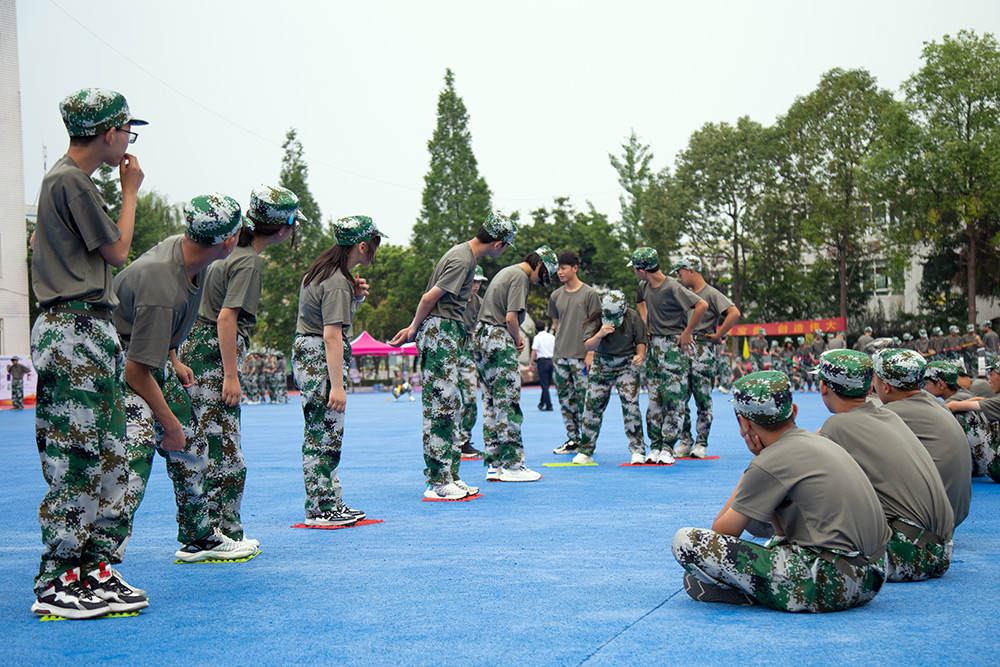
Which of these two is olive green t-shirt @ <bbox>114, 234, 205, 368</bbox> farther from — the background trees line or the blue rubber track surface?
the background trees line

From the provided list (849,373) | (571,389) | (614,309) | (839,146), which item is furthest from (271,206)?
(839,146)

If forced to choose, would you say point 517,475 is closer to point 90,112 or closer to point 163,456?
point 163,456

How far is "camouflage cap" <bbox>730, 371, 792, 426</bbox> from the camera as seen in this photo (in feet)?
12.5

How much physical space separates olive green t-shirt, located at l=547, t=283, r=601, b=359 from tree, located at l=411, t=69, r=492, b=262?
44174mm

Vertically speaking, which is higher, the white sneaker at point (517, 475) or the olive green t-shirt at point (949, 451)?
the olive green t-shirt at point (949, 451)

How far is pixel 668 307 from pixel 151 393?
6.76 metres

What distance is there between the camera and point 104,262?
378cm

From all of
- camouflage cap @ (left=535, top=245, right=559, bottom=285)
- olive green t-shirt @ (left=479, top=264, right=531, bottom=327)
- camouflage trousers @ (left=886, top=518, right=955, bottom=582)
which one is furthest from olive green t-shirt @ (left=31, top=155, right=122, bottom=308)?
camouflage cap @ (left=535, top=245, right=559, bottom=285)

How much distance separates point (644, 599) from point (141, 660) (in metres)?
2.09

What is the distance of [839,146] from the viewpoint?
46.9 m

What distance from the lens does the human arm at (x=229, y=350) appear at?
4992 mm

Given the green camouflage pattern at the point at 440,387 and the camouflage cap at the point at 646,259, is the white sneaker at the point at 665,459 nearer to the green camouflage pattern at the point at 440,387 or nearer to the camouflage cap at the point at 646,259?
the camouflage cap at the point at 646,259

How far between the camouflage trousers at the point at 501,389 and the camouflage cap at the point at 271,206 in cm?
324

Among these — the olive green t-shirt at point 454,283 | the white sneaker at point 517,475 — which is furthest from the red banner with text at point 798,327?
the olive green t-shirt at point 454,283
